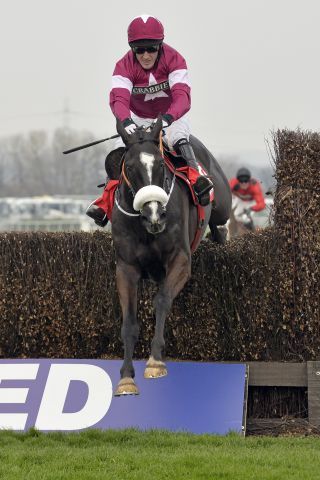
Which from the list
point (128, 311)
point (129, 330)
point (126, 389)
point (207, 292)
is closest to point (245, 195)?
point (207, 292)

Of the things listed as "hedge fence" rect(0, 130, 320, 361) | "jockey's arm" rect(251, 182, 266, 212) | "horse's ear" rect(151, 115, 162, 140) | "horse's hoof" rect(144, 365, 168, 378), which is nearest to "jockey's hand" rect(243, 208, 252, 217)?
"jockey's arm" rect(251, 182, 266, 212)

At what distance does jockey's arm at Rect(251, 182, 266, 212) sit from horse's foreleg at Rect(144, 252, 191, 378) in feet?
28.0

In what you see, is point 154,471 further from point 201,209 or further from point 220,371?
point 201,209

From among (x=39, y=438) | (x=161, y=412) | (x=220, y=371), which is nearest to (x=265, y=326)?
(x=220, y=371)

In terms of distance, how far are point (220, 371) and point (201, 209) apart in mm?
1269

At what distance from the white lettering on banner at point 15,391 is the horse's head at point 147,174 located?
1571 mm

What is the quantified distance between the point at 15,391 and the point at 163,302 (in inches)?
50.0

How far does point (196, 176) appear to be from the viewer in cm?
766

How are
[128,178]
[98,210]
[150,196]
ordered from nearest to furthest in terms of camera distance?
[150,196] → [128,178] → [98,210]

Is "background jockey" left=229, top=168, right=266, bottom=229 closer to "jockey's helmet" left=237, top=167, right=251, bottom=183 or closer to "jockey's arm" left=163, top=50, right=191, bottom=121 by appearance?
"jockey's helmet" left=237, top=167, right=251, bottom=183

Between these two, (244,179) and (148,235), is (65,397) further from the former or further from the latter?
(244,179)

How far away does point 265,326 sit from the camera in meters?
8.04

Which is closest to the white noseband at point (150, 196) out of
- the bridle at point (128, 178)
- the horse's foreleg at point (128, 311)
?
the bridle at point (128, 178)

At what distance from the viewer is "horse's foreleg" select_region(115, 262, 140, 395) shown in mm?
6891
